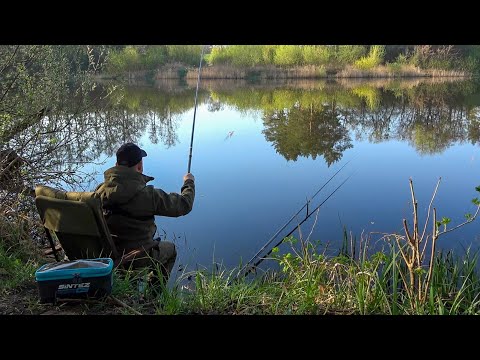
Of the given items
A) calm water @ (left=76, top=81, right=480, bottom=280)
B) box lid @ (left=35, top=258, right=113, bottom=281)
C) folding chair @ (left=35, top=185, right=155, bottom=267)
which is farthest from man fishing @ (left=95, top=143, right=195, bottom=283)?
calm water @ (left=76, top=81, right=480, bottom=280)

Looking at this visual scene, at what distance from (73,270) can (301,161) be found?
9319 millimetres

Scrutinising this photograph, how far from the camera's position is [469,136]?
45.0 ft

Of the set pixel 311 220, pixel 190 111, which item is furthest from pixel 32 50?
pixel 190 111

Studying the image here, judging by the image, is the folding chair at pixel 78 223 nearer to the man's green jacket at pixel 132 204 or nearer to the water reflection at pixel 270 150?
the man's green jacket at pixel 132 204

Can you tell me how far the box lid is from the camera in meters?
2.38

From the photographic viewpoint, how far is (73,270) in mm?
2447

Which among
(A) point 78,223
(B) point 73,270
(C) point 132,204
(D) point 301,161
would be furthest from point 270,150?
(B) point 73,270

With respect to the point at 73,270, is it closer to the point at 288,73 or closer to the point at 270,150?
the point at 270,150

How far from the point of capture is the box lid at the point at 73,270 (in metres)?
2.38

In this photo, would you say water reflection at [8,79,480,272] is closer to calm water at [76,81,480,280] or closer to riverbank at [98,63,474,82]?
calm water at [76,81,480,280]

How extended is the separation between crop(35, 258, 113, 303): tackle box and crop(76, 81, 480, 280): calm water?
217cm

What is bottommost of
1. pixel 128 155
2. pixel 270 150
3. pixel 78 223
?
pixel 270 150

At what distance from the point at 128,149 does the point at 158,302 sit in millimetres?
1188

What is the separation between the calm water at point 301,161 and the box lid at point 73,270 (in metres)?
2.16
